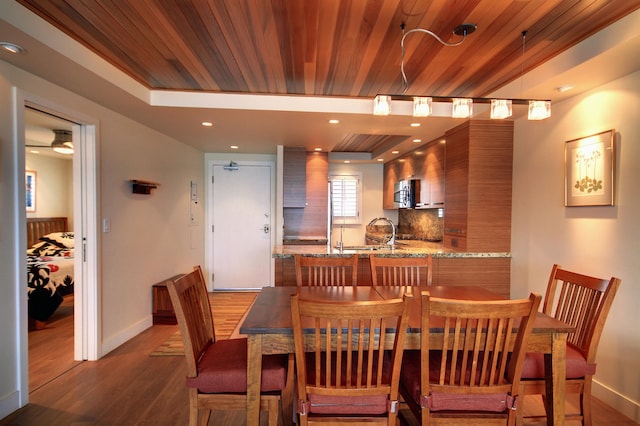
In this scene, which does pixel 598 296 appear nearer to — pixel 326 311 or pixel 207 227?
pixel 326 311

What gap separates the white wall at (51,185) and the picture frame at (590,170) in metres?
7.18

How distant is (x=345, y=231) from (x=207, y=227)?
2.38 metres

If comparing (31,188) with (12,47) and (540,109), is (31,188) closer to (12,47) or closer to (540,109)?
(12,47)

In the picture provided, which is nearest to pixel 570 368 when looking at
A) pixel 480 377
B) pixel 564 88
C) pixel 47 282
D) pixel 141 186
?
pixel 480 377

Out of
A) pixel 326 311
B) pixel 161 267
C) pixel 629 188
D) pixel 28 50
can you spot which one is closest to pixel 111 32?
pixel 28 50

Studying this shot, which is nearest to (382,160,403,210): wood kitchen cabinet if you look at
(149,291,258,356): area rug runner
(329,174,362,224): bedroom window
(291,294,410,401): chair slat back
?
(329,174,362,224): bedroom window

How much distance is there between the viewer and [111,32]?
1.93 m

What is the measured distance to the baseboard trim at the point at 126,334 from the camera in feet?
9.48

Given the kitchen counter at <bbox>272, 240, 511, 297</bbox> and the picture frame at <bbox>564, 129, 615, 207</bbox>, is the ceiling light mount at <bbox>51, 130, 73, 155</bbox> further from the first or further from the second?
the picture frame at <bbox>564, 129, 615, 207</bbox>

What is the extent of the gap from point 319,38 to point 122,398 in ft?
8.82

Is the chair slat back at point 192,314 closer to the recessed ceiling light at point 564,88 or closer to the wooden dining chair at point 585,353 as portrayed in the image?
the wooden dining chair at point 585,353

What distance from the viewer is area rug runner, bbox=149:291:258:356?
3.02 metres

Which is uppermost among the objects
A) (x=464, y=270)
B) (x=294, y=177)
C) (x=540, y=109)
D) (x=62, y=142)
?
(x=62, y=142)

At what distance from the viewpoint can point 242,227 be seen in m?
5.21
